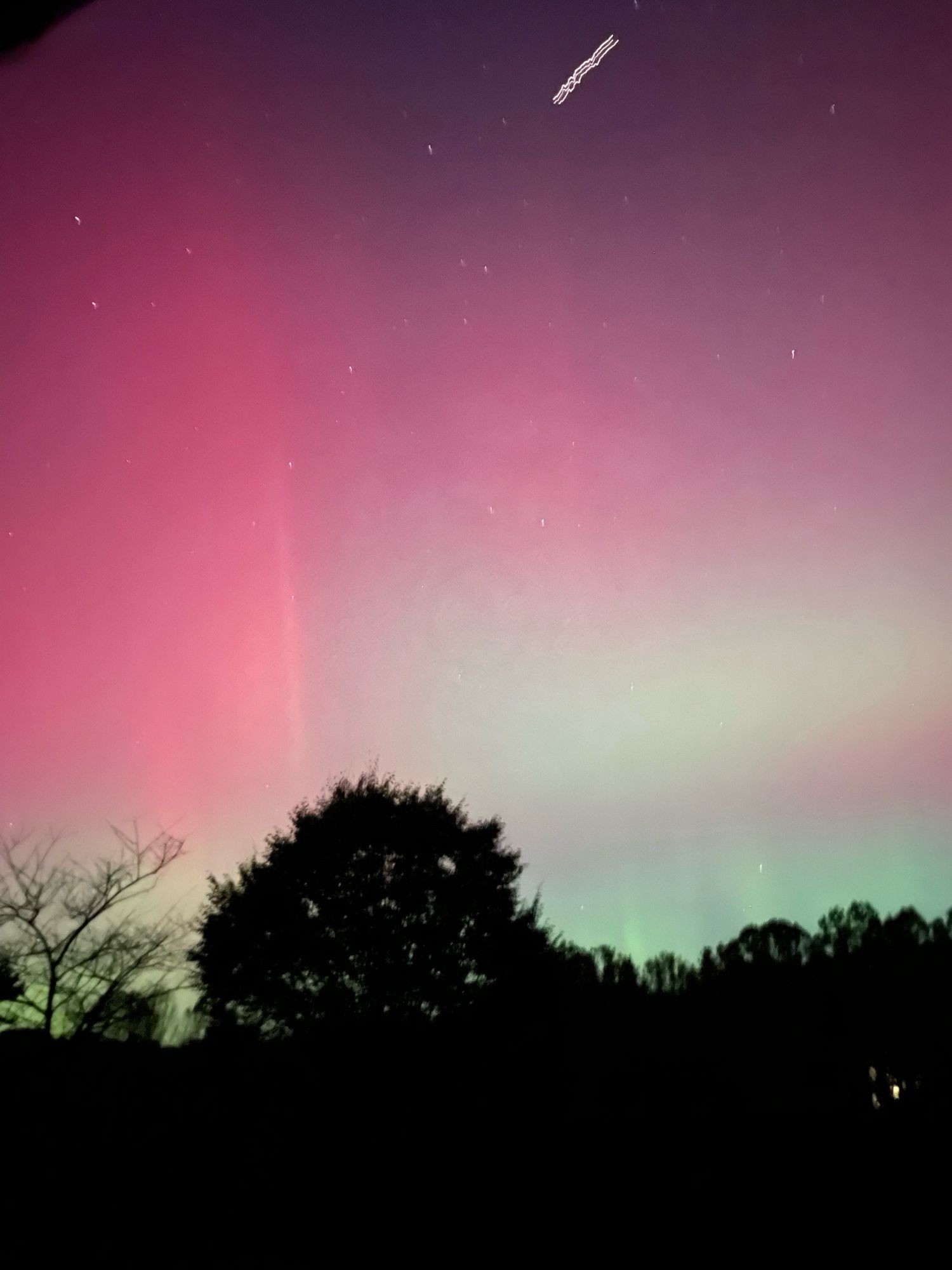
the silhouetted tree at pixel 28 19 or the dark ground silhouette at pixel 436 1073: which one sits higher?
the silhouetted tree at pixel 28 19

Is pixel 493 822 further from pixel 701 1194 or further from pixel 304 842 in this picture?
pixel 701 1194

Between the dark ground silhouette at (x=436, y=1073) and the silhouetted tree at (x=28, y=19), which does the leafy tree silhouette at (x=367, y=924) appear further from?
the silhouetted tree at (x=28, y=19)

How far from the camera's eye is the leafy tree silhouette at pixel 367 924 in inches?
821

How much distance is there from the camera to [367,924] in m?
21.7

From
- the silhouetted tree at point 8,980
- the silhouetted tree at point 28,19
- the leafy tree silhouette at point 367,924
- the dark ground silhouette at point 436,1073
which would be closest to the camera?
the silhouetted tree at point 28,19

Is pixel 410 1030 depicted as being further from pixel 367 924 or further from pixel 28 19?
pixel 28 19

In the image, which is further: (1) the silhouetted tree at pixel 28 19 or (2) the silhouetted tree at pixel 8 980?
(2) the silhouetted tree at pixel 8 980

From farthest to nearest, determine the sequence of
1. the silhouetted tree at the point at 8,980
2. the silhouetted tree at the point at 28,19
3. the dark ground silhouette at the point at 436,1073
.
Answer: the silhouetted tree at the point at 8,980 → the dark ground silhouette at the point at 436,1073 → the silhouetted tree at the point at 28,19

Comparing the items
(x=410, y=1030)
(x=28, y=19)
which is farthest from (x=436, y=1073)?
(x=28, y=19)

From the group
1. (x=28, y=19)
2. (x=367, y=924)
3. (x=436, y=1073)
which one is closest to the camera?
(x=28, y=19)

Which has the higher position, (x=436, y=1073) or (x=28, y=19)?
(x=28, y=19)

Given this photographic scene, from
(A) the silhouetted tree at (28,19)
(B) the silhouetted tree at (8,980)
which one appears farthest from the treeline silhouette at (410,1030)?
(A) the silhouetted tree at (28,19)

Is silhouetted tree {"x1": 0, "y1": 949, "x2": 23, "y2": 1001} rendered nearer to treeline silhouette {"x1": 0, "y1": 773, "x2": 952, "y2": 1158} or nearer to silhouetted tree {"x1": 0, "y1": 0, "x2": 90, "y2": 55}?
treeline silhouette {"x1": 0, "y1": 773, "x2": 952, "y2": 1158}

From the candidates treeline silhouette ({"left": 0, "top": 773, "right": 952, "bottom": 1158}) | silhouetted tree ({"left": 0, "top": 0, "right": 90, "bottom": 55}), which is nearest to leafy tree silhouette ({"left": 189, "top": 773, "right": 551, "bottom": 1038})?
treeline silhouette ({"left": 0, "top": 773, "right": 952, "bottom": 1158})
